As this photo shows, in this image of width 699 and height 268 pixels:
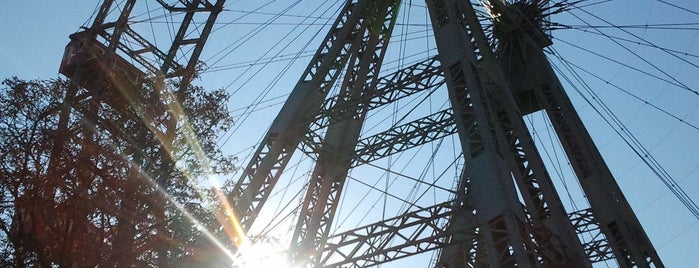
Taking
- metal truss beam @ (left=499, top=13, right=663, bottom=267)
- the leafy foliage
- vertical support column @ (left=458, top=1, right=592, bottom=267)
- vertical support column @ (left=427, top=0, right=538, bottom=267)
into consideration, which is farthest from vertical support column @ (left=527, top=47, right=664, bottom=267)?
the leafy foliage

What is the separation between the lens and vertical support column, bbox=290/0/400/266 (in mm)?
16609

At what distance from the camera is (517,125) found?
523 inches

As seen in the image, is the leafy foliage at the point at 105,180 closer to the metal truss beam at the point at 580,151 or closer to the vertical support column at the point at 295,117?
the vertical support column at the point at 295,117

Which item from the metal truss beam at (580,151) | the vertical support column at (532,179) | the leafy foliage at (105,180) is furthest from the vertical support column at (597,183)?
the leafy foliage at (105,180)

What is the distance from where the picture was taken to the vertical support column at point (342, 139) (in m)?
16.6

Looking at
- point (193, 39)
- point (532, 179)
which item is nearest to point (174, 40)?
point (193, 39)

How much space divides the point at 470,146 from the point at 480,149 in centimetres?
31

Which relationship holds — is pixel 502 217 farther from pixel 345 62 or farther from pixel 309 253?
pixel 345 62

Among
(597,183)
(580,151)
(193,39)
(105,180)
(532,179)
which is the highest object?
(193,39)

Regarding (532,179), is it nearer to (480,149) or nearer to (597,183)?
(480,149)

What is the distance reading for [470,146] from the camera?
12391 millimetres

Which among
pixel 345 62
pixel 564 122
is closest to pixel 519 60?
pixel 564 122

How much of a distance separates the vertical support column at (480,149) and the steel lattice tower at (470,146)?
0.03m

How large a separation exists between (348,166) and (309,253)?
307 centimetres
